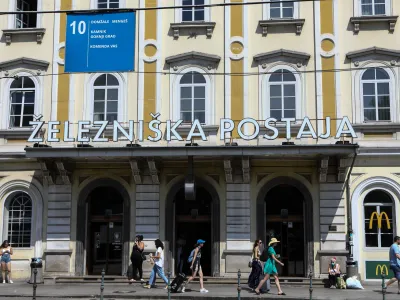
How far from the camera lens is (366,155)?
22.6m

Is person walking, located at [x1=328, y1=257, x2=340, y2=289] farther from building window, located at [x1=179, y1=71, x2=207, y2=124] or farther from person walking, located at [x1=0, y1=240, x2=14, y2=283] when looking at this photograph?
person walking, located at [x1=0, y1=240, x2=14, y2=283]

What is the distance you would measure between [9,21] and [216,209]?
11364 mm

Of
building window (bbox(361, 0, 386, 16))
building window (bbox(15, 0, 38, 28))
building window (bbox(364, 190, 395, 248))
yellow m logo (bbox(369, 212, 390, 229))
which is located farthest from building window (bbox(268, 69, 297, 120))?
building window (bbox(15, 0, 38, 28))

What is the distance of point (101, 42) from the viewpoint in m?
20.1

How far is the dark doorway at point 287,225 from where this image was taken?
76.2 feet

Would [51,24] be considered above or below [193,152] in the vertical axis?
above

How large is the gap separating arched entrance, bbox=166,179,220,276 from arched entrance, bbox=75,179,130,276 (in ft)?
5.82

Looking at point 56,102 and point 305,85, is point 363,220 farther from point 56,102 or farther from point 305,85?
point 56,102

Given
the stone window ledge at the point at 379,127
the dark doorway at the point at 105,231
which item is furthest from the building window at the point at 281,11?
the dark doorway at the point at 105,231

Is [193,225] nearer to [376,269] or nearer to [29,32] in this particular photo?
[376,269]

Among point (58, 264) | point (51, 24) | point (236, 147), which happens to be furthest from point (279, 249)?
point (51, 24)

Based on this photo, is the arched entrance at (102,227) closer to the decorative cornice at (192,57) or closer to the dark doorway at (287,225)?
the decorative cornice at (192,57)

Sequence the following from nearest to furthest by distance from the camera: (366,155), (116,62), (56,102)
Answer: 1. (116,62)
2. (366,155)
3. (56,102)

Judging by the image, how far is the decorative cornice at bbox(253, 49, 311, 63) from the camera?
23.5 meters
